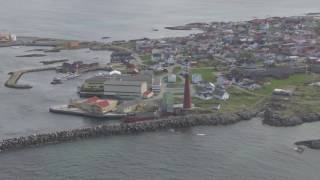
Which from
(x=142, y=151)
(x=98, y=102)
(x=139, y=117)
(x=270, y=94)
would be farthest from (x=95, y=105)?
(x=270, y=94)

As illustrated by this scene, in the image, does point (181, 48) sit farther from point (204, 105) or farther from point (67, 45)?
point (204, 105)

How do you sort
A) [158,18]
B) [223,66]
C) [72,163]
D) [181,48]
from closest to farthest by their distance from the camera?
1. [72,163]
2. [223,66]
3. [181,48]
4. [158,18]

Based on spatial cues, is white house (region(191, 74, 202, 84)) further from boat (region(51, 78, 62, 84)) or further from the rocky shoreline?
boat (region(51, 78, 62, 84))

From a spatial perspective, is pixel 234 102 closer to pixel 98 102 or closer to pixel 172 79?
pixel 172 79

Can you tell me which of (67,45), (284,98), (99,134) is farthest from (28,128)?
(67,45)

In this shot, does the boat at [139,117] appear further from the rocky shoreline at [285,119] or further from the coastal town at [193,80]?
the rocky shoreline at [285,119]
